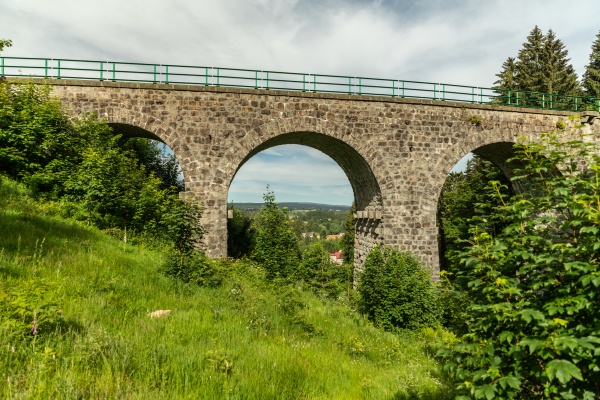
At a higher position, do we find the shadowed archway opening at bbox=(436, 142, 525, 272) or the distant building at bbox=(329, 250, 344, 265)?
the shadowed archway opening at bbox=(436, 142, 525, 272)

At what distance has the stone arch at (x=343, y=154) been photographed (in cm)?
1407

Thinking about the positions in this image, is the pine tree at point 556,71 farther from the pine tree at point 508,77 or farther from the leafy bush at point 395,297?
the leafy bush at point 395,297

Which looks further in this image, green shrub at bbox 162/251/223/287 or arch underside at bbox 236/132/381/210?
arch underside at bbox 236/132/381/210

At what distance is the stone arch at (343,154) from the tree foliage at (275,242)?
2.08 meters

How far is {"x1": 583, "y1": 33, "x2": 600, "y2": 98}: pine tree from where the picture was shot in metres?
32.4

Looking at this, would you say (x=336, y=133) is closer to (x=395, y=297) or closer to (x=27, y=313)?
(x=395, y=297)

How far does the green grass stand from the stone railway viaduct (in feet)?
17.6

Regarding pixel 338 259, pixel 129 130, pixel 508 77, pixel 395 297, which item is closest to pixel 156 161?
pixel 129 130

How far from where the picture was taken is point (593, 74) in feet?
111

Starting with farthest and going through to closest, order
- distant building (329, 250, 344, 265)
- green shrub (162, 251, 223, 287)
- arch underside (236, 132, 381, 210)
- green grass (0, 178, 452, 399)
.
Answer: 1. distant building (329, 250, 344, 265)
2. arch underside (236, 132, 381, 210)
3. green shrub (162, 251, 223, 287)
4. green grass (0, 178, 452, 399)

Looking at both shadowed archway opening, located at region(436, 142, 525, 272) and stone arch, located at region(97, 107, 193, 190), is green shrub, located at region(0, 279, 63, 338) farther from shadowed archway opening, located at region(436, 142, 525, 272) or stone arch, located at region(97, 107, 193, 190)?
shadowed archway opening, located at region(436, 142, 525, 272)

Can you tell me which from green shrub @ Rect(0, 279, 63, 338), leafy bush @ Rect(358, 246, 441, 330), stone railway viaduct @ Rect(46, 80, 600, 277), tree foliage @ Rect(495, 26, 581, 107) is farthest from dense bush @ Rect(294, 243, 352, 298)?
tree foliage @ Rect(495, 26, 581, 107)

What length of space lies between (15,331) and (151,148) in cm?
2266

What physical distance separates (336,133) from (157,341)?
1157cm
